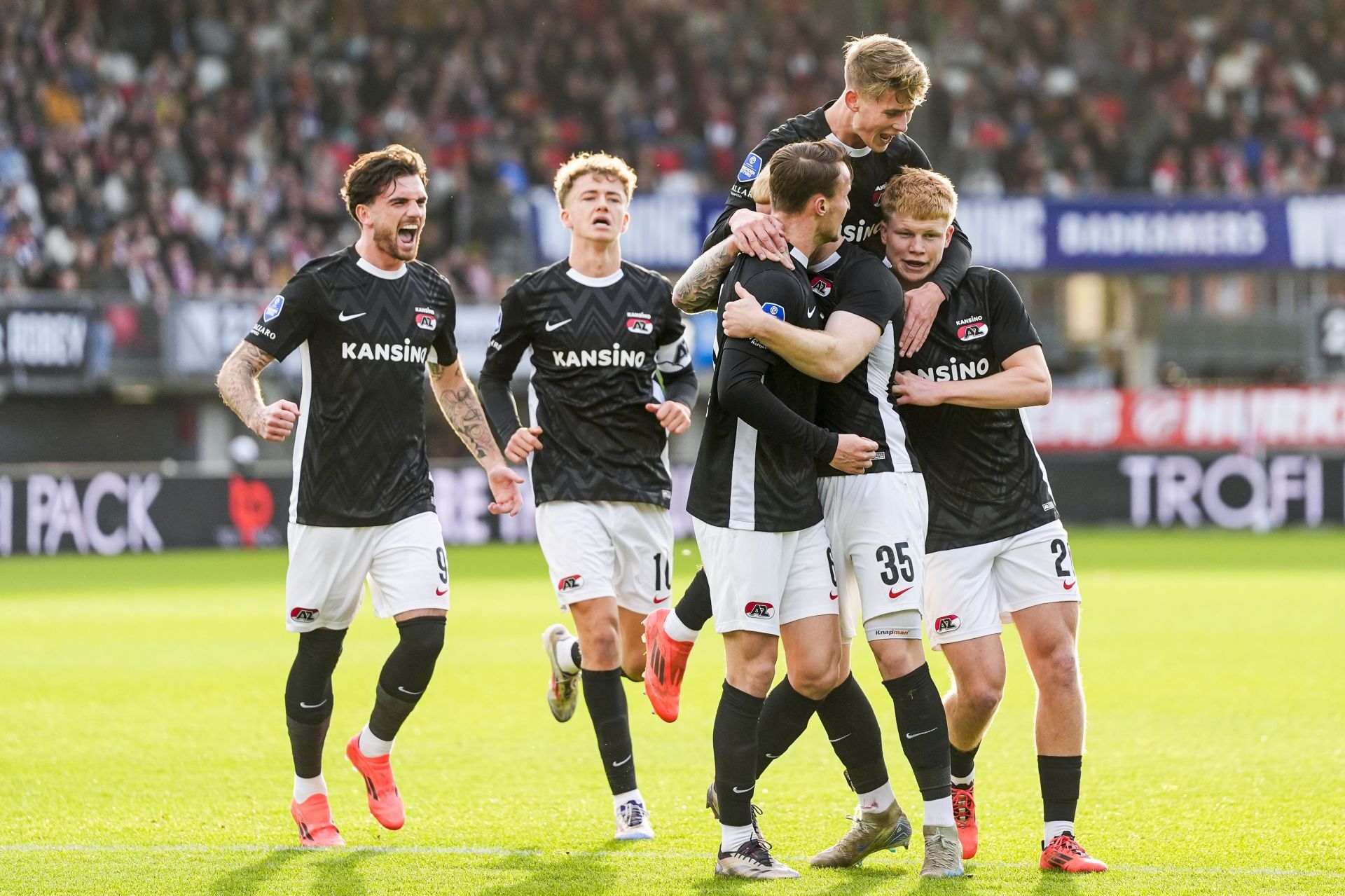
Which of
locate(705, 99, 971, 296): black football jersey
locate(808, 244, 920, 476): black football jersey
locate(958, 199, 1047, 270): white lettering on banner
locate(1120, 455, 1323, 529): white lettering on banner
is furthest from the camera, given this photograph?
locate(958, 199, 1047, 270): white lettering on banner

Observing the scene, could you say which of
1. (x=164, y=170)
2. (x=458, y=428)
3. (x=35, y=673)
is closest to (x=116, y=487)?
(x=164, y=170)

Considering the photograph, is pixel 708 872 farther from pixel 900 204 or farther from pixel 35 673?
pixel 35 673

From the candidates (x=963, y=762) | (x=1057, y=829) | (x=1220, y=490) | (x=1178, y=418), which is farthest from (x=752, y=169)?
(x=1178, y=418)

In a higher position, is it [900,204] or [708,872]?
[900,204]

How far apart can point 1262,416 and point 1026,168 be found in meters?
5.78

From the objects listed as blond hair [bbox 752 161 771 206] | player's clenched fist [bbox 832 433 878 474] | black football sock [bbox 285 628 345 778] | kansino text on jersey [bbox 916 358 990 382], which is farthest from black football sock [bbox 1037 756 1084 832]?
black football sock [bbox 285 628 345 778]

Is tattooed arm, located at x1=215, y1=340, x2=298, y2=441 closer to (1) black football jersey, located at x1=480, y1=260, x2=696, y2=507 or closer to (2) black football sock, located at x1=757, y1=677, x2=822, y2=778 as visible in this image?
(1) black football jersey, located at x1=480, y1=260, x2=696, y2=507

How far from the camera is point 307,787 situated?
6328 millimetres

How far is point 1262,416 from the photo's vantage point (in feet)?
86.9

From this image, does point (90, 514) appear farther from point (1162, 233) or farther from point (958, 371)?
point (958, 371)

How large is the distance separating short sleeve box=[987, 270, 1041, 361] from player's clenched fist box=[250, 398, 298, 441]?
2.41 m

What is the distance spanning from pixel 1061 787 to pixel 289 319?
3.18 meters

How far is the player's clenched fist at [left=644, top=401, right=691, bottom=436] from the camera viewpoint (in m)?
6.57

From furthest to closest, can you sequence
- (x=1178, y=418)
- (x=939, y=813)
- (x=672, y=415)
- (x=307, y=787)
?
1. (x=1178, y=418)
2. (x=672, y=415)
3. (x=307, y=787)
4. (x=939, y=813)
